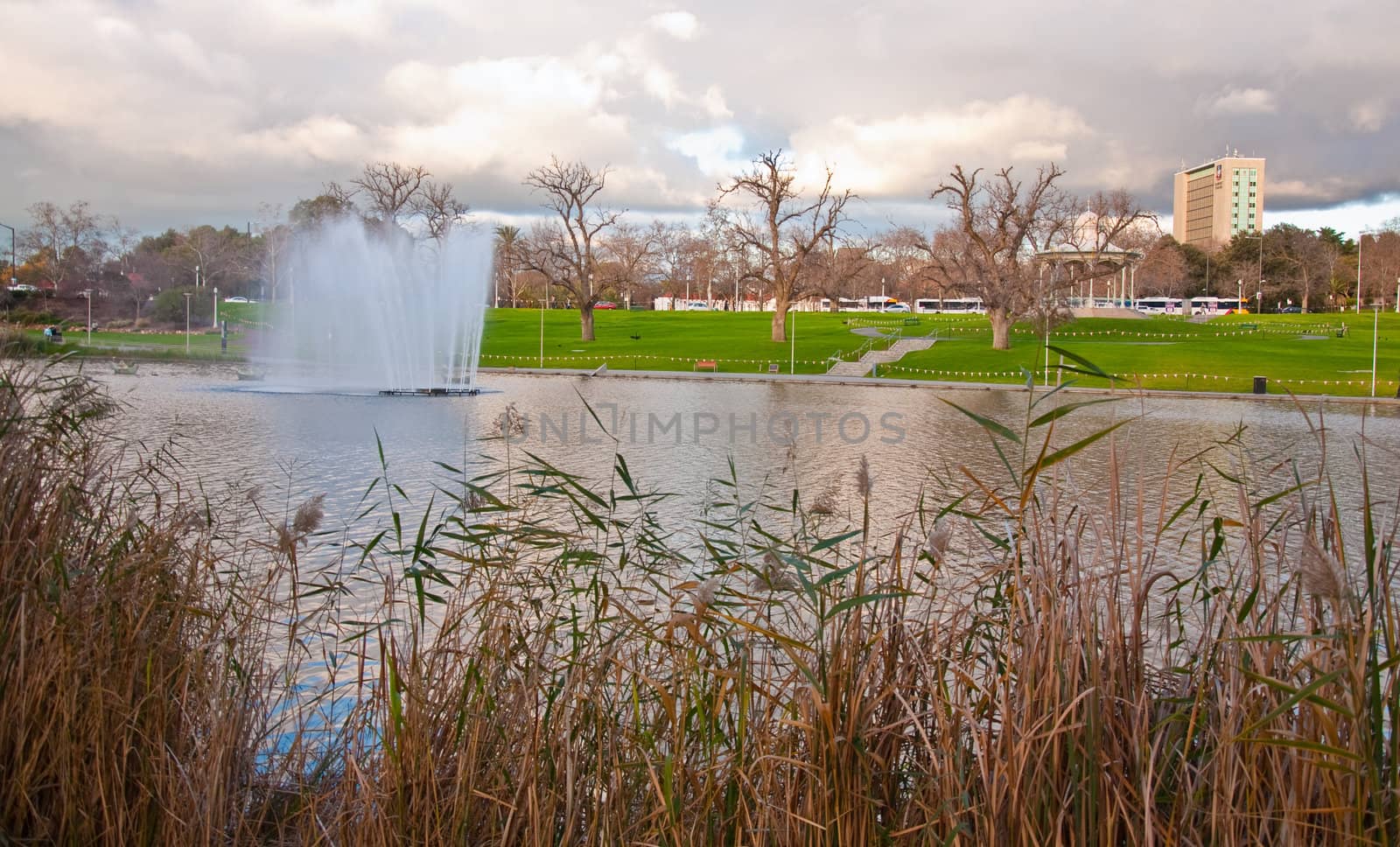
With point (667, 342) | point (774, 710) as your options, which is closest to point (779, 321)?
point (667, 342)

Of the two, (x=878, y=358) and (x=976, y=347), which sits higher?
(x=976, y=347)

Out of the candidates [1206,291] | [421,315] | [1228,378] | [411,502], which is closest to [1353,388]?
[1228,378]

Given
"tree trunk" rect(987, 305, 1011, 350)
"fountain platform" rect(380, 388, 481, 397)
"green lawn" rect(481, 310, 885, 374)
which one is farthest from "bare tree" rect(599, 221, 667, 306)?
"fountain platform" rect(380, 388, 481, 397)

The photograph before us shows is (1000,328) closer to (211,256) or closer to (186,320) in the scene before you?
(186,320)

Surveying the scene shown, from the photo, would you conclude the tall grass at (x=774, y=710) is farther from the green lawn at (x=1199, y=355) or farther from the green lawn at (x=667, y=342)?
the green lawn at (x=667, y=342)

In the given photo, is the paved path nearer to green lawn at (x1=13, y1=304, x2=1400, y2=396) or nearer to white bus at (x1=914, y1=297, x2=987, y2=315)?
green lawn at (x1=13, y1=304, x2=1400, y2=396)

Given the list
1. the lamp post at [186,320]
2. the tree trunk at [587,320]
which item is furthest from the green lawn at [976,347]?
the tree trunk at [587,320]

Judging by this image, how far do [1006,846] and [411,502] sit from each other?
10.1 meters

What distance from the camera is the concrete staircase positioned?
4797 cm

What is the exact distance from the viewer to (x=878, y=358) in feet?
172

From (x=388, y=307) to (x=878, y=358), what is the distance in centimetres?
2556

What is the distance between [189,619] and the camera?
4047 millimetres

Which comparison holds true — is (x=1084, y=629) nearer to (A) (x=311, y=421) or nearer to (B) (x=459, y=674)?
(B) (x=459, y=674)

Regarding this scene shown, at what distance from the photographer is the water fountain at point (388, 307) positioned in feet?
113
